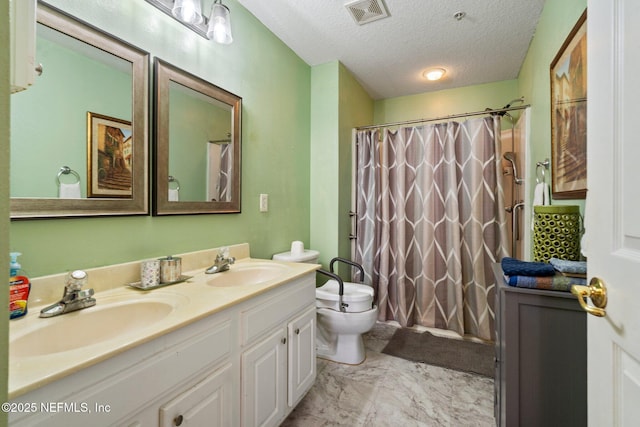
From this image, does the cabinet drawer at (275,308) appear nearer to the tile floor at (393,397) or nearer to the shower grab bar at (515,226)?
the tile floor at (393,397)

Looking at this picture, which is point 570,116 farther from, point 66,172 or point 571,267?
point 66,172

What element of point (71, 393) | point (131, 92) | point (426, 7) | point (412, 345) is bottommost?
point (412, 345)

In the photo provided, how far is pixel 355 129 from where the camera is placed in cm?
277

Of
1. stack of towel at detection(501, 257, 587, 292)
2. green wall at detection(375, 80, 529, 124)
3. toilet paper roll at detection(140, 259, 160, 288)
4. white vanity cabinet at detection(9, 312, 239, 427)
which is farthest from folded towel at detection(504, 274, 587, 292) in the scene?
green wall at detection(375, 80, 529, 124)

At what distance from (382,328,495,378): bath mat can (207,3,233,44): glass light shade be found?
2373mm

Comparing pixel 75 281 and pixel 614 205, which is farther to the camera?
pixel 75 281

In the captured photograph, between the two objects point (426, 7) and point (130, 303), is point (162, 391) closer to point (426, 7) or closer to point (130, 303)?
point (130, 303)

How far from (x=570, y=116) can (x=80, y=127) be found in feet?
6.67

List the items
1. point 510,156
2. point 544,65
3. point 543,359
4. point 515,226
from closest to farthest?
point 543,359
point 544,65
point 515,226
point 510,156

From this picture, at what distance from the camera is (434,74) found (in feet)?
8.79

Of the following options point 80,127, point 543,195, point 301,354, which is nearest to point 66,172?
point 80,127

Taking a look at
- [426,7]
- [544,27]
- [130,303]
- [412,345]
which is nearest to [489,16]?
[544,27]

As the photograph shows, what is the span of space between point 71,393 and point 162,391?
0.22 metres

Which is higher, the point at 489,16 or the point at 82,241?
the point at 489,16
